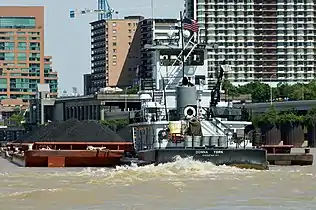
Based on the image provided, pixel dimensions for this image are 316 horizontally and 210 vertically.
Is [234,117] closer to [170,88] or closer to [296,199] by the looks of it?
[170,88]

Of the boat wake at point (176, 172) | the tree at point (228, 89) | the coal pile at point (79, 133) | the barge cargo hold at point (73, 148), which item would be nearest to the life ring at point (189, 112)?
the boat wake at point (176, 172)

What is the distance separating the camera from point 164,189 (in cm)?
3528

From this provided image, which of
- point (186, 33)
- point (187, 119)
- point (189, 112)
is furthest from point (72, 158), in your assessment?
point (187, 119)

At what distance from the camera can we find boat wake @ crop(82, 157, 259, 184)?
39938mm

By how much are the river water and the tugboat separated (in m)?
0.80

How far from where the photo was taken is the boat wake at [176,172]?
1572 inches

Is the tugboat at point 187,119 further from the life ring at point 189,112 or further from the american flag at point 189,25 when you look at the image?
the american flag at point 189,25

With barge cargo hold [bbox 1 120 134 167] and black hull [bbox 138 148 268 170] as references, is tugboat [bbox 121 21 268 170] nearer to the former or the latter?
black hull [bbox 138 148 268 170]

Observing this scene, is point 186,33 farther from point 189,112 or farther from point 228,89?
point 228,89

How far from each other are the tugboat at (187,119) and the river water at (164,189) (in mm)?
797

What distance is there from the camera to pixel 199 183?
37.7m

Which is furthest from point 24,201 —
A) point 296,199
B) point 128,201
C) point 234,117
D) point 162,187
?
point 234,117

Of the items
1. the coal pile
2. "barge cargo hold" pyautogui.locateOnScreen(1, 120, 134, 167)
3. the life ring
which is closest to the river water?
the life ring

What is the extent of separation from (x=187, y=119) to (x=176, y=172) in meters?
5.89
